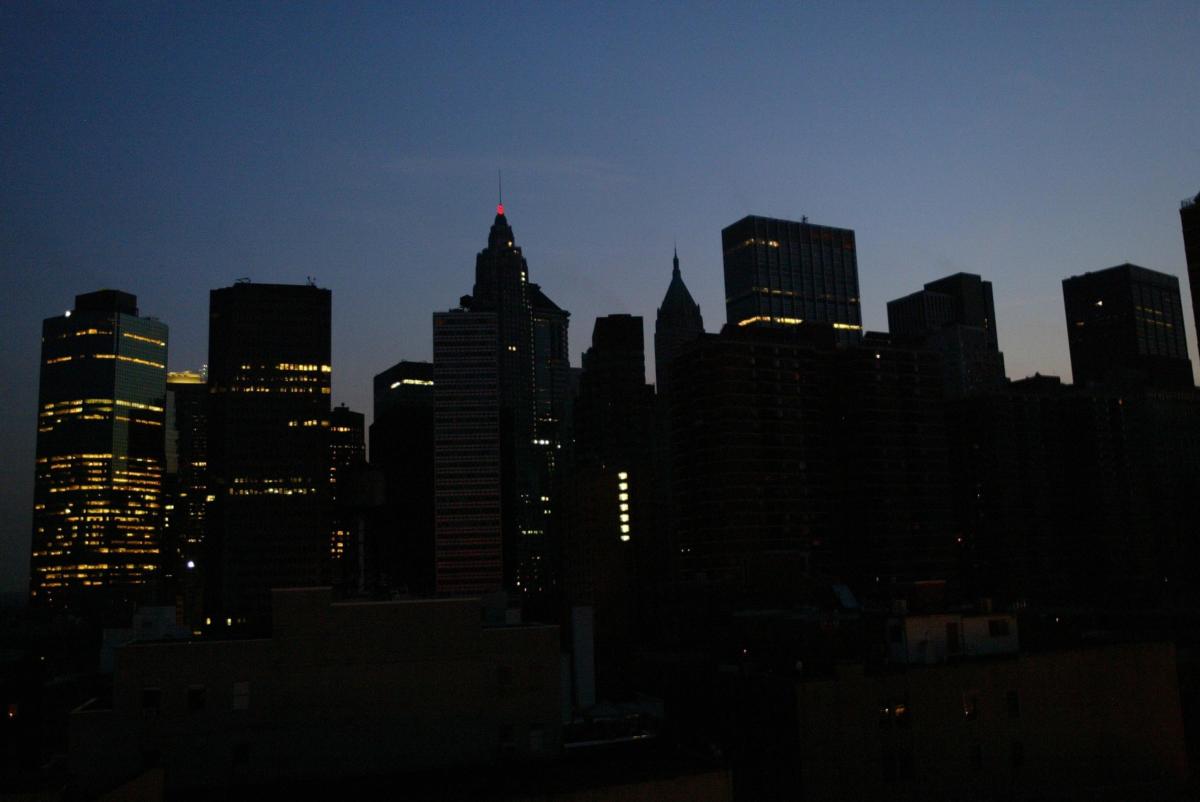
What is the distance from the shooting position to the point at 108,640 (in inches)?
2436

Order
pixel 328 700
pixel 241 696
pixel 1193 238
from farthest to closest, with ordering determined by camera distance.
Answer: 1. pixel 1193 238
2. pixel 328 700
3. pixel 241 696

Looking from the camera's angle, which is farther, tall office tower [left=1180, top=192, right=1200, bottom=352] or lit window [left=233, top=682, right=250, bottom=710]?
tall office tower [left=1180, top=192, right=1200, bottom=352]

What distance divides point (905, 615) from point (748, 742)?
31.8ft

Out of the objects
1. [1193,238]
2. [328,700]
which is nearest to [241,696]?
[328,700]

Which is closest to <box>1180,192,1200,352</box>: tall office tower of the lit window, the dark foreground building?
the dark foreground building

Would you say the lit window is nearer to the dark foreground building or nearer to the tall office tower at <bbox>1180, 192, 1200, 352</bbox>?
the dark foreground building

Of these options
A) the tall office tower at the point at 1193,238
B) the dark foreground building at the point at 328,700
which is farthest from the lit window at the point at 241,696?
the tall office tower at the point at 1193,238

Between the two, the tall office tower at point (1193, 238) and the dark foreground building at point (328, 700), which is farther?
the tall office tower at point (1193, 238)

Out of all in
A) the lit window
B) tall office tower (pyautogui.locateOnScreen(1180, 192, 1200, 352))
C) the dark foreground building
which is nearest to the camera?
the dark foreground building

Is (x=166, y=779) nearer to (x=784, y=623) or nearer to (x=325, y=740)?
(x=325, y=740)

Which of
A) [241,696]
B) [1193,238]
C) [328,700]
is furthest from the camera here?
[1193,238]

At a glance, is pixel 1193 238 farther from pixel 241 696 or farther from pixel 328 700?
pixel 241 696

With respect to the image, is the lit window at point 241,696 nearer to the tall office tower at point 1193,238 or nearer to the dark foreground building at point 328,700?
the dark foreground building at point 328,700

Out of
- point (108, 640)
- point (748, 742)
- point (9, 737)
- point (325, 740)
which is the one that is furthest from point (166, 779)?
point (9, 737)
